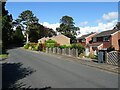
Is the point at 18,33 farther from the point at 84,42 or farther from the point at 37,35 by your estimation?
the point at 84,42

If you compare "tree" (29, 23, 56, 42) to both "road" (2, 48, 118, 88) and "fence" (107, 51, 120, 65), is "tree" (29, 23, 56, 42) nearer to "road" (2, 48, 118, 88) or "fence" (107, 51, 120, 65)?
"fence" (107, 51, 120, 65)

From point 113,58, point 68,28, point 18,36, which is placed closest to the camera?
point 113,58

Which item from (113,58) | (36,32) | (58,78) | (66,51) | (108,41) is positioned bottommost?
(58,78)

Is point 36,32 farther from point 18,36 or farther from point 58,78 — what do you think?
point 58,78

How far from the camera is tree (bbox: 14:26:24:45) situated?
113044 millimetres

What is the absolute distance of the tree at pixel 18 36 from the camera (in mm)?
113044

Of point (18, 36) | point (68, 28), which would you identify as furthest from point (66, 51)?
point (68, 28)

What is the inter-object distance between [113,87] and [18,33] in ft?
336

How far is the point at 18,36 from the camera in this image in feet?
375

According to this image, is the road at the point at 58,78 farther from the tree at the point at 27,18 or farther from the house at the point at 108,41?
the tree at the point at 27,18

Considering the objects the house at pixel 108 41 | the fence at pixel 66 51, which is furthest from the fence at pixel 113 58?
the house at pixel 108 41

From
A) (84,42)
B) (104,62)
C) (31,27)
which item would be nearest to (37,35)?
(31,27)

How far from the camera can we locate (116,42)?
189 ft

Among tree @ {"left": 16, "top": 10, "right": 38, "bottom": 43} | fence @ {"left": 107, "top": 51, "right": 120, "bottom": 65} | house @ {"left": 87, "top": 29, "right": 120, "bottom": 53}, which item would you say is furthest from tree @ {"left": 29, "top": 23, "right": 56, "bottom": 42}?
fence @ {"left": 107, "top": 51, "right": 120, "bottom": 65}
